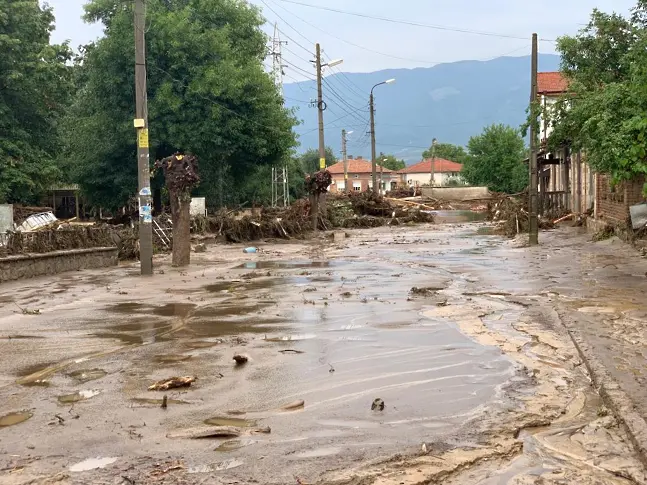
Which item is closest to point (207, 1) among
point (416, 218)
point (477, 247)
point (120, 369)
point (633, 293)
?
point (416, 218)

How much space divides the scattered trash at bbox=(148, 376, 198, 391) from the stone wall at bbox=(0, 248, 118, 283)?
33.4 feet

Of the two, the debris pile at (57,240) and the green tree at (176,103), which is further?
the green tree at (176,103)

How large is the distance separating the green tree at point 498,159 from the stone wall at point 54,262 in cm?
6867

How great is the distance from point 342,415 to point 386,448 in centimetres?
79

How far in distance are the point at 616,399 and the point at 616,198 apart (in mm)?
18189

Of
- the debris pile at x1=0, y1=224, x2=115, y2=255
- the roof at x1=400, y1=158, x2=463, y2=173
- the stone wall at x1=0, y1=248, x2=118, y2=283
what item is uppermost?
the roof at x1=400, y1=158, x2=463, y2=173

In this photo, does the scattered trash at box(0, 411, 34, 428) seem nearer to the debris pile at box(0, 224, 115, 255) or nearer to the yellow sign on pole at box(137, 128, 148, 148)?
the yellow sign on pole at box(137, 128, 148, 148)

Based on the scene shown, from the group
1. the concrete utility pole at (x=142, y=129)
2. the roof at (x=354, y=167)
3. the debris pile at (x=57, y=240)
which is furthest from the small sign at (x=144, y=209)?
the roof at (x=354, y=167)

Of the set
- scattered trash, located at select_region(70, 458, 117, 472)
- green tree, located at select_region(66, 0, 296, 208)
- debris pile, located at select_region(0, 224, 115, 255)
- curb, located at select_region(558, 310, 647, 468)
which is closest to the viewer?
scattered trash, located at select_region(70, 458, 117, 472)

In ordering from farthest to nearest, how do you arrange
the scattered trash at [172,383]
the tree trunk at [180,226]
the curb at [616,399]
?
the tree trunk at [180,226], the scattered trash at [172,383], the curb at [616,399]

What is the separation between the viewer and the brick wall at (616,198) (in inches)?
794

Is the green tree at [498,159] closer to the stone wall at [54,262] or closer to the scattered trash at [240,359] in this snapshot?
the stone wall at [54,262]

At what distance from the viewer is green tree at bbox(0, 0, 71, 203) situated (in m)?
32.8

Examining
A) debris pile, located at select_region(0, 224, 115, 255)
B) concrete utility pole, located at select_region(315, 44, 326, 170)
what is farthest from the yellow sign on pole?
concrete utility pole, located at select_region(315, 44, 326, 170)
